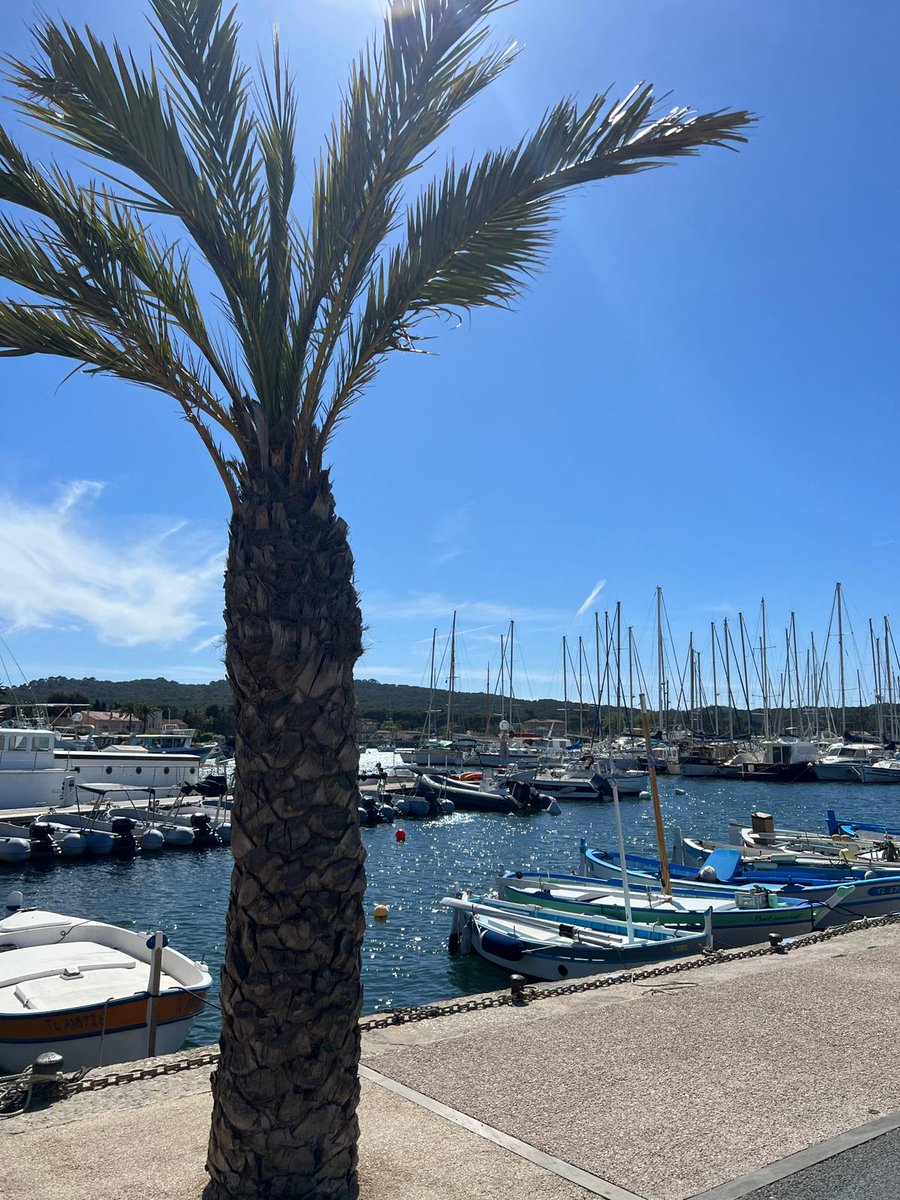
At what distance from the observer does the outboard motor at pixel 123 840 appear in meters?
30.5

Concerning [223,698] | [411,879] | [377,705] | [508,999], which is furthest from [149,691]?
[508,999]

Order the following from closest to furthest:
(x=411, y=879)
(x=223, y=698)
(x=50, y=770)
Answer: (x=411, y=879) < (x=50, y=770) < (x=223, y=698)

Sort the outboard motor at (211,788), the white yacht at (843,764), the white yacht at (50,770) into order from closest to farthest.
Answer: the white yacht at (50,770), the outboard motor at (211,788), the white yacht at (843,764)

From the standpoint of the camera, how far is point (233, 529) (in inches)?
189

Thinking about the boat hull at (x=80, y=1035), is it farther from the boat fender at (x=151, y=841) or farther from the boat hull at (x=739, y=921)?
the boat fender at (x=151, y=841)

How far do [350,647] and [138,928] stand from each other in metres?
18.6

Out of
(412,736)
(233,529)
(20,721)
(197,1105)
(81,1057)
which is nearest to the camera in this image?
(233,529)

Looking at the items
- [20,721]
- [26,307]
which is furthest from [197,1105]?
[20,721]

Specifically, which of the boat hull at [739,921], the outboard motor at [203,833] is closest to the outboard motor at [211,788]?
the outboard motor at [203,833]

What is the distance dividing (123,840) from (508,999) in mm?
24765

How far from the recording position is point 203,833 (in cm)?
3309

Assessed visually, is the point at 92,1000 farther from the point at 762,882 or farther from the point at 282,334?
the point at 762,882

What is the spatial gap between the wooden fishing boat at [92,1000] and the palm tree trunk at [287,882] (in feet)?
15.9

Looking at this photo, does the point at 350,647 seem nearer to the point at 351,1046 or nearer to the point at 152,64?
the point at 351,1046
